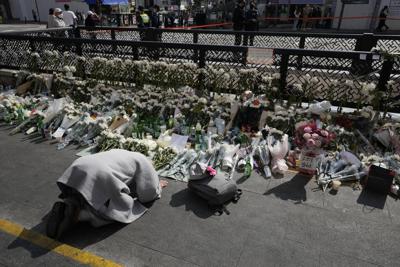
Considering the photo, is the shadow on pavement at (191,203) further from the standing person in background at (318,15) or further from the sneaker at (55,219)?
the standing person in background at (318,15)

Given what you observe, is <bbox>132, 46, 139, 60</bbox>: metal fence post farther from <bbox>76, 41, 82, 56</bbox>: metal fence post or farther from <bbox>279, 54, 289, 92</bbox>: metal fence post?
<bbox>279, 54, 289, 92</bbox>: metal fence post

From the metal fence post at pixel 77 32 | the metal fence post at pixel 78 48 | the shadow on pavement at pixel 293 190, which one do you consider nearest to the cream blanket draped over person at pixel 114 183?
the shadow on pavement at pixel 293 190

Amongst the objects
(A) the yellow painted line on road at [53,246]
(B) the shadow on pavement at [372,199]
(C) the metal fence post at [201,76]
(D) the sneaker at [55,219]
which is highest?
(C) the metal fence post at [201,76]

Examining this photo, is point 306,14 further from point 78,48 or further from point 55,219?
point 55,219

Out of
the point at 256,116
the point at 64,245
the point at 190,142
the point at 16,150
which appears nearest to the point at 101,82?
the point at 16,150

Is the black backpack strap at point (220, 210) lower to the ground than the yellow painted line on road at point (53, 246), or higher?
higher

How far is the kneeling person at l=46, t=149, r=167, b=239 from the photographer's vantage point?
333cm

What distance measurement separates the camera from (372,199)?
406 centimetres

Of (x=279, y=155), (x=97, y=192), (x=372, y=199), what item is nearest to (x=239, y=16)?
(x=279, y=155)

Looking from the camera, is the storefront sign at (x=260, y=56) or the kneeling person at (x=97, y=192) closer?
the kneeling person at (x=97, y=192)

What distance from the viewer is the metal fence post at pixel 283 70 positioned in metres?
5.86

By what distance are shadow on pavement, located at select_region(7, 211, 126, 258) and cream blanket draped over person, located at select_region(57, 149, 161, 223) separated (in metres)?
0.19

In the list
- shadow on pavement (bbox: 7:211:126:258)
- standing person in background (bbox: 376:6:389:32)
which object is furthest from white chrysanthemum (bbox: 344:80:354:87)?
standing person in background (bbox: 376:6:389:32)

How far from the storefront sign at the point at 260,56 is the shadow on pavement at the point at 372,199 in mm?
2996
